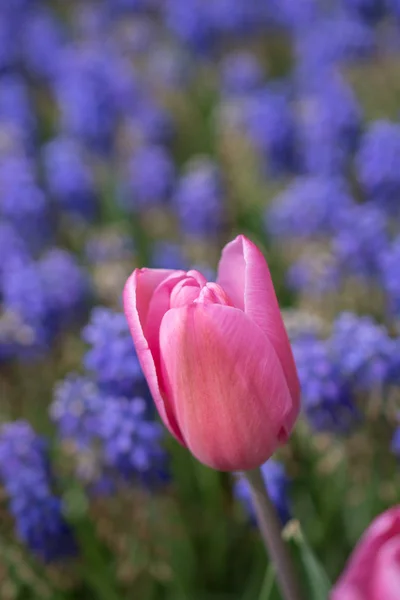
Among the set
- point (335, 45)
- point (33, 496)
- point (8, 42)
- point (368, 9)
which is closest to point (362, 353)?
point (33, 496)

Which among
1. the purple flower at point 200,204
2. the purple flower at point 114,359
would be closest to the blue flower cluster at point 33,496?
the purple flower at point 114,359

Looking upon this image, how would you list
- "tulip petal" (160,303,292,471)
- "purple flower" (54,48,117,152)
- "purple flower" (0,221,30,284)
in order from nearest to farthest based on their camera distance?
1. "tulip petal" (160,303,292,471)
2. "purple flower" (0,221,30,284)
3. "purple flower" (54,48,117,152)

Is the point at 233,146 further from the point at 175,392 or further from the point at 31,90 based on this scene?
the point at 175,392

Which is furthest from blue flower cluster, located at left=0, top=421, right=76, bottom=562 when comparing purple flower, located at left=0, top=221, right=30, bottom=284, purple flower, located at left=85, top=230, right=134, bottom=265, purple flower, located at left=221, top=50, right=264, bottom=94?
purple flower, located at left=221, top=50, right=264, bottom=94

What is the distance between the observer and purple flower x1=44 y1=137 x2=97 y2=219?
172 cm

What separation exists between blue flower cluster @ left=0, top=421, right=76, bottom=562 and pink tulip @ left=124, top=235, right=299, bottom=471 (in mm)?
388

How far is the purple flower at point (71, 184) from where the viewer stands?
1.72 m

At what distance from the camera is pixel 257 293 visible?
20.7 inches

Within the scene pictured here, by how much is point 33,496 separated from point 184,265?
70 cm

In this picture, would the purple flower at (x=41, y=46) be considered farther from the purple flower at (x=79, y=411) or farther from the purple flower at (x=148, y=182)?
the purple flower at (x=79, y=411)

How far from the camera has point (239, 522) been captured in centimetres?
111

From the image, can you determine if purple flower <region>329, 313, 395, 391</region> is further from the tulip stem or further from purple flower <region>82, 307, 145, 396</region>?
the tulip stem

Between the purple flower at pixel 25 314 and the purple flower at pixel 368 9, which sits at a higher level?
the purple flower at pixel 368 9

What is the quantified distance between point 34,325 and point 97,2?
2.48 m
